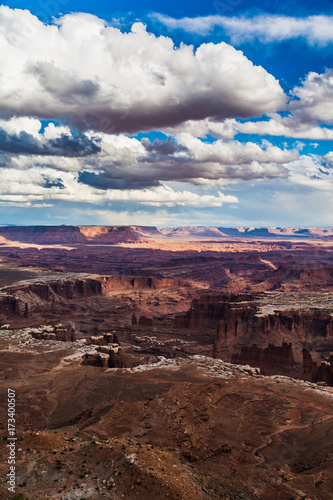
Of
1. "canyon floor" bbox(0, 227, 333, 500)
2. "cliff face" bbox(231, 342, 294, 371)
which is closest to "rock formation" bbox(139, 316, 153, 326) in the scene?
"canyon floor" bbox(0, 227, 333, 500)

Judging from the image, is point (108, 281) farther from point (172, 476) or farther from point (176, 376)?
point (172, 476)

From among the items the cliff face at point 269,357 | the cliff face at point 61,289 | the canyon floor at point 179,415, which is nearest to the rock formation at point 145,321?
the canyon floor at point 179,415

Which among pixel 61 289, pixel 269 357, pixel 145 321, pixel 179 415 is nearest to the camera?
pixel 179 415

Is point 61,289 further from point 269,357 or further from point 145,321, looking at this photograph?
point 269,357

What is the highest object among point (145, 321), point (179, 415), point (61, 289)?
point (179, 415)

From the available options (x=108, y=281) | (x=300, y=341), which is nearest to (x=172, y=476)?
(x=300, y=341)

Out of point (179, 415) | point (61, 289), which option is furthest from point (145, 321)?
point (179, 415)

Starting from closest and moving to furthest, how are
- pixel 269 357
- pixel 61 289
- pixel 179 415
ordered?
pixel 179 415, pixel 269 357, pixel 61 289

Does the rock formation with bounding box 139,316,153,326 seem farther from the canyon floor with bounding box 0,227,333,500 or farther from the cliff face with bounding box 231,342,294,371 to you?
the cliff face with bounding box 231,342,294,371
